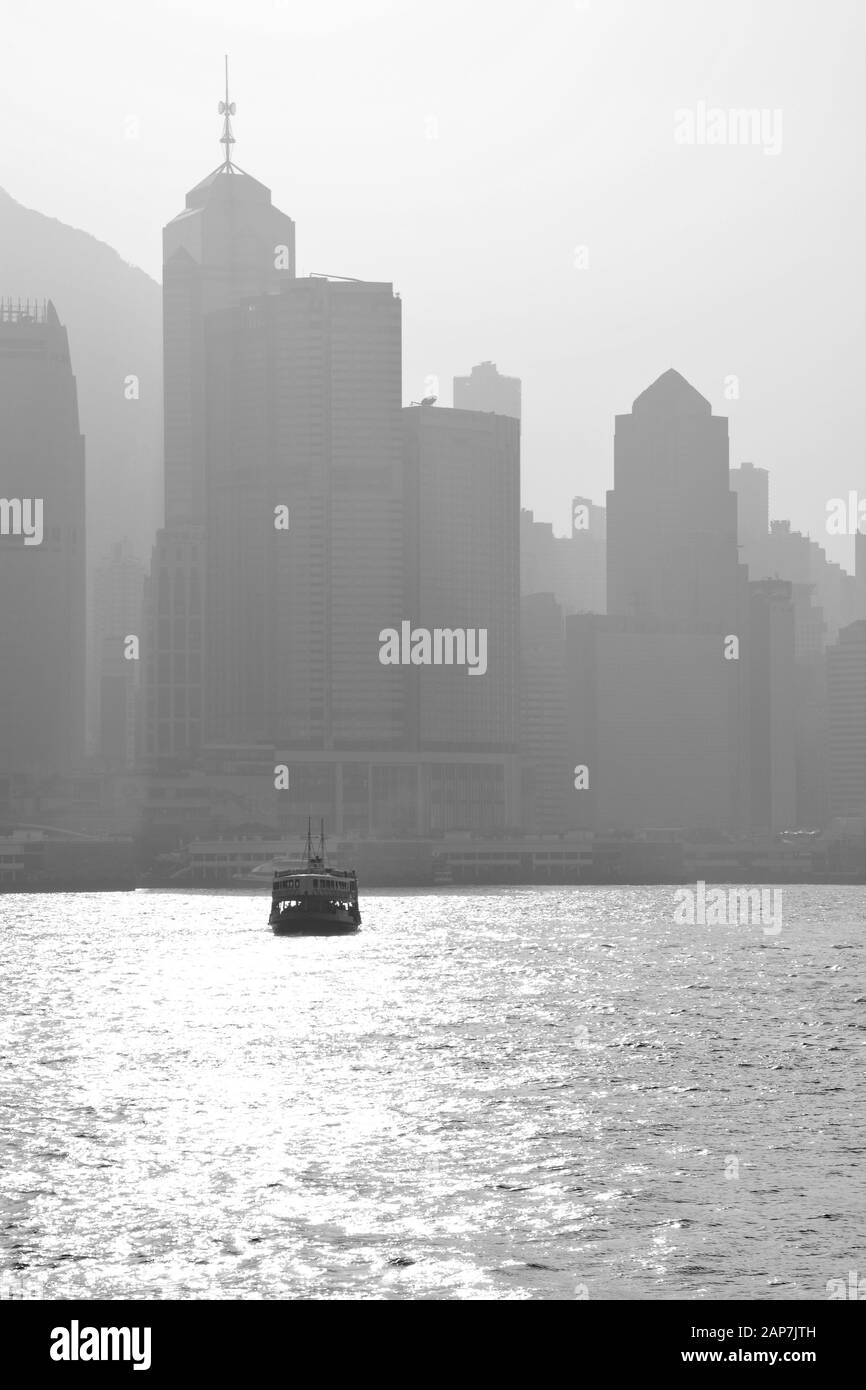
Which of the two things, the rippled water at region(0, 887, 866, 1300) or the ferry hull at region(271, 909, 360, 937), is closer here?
the rippled water at region(0, 887, 866, 1300)

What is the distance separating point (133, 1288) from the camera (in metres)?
46.0

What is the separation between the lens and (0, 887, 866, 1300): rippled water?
48656 mm

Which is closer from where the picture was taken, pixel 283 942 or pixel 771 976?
pixel 771 976

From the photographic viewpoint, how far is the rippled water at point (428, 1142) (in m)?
48.7

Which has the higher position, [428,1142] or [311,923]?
[311,923]

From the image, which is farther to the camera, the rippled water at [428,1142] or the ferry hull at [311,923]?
the ferry hull at [311,923]

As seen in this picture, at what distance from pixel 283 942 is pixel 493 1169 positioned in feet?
422

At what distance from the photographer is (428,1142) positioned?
66812 millimetres

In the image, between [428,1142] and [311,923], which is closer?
[428,1142]
